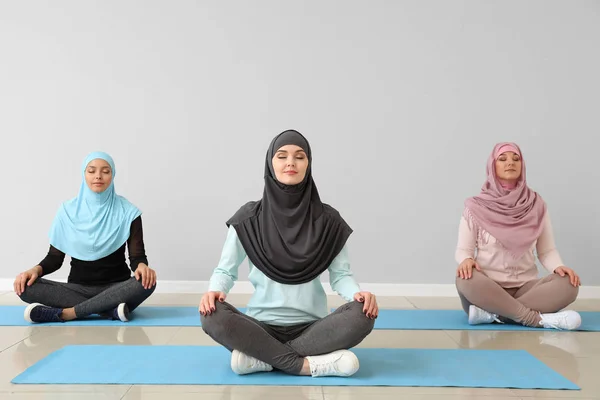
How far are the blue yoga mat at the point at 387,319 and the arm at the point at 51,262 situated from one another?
27cm

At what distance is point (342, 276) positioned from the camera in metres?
2.41

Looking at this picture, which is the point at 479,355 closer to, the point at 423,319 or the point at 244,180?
the point at 423,319

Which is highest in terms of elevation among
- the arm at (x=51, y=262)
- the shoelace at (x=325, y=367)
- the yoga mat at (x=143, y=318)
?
the arm at (x=51, y=262)

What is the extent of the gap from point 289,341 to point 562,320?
1656 millimetres

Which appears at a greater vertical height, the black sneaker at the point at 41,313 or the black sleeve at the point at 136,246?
the black sleeve at the point at 136,246

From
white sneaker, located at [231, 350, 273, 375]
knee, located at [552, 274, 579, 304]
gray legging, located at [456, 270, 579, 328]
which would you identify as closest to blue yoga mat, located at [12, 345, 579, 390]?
white sneaker, located at [231, 350, 273, 375]

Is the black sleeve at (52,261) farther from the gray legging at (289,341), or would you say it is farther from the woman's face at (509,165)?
the woman's face at (509,165)

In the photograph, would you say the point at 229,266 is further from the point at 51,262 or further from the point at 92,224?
the point at 51,262

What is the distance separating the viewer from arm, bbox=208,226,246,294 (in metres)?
2.28

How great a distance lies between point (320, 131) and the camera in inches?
170

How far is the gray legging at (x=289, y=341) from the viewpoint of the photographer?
212 cm

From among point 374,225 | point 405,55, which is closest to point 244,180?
point 374,225

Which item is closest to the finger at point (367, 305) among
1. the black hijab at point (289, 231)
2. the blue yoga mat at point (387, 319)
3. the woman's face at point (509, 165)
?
the black hijab at point (289, 231)

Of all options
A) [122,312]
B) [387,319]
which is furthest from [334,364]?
[122,312]
